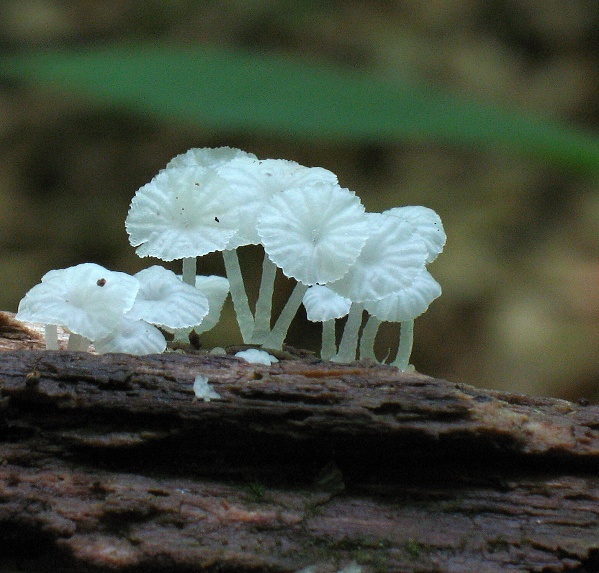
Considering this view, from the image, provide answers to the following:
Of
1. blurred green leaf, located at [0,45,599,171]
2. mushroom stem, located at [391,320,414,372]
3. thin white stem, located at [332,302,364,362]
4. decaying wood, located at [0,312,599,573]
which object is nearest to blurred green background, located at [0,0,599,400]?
mushroom stem, located at [391,320,414,372]

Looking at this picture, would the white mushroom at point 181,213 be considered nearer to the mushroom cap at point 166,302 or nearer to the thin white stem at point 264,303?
the mushroom cap at point 166,302

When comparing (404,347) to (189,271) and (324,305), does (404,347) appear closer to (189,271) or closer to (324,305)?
(324,305)

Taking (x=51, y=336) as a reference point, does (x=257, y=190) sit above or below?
above

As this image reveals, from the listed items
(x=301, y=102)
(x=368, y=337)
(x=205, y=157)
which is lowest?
(x=368, y=337)

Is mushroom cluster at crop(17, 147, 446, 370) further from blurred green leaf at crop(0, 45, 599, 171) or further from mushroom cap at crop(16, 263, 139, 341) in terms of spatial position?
blurred green leaf at crop(0, 45, 599, 171)

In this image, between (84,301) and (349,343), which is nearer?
(84,301)

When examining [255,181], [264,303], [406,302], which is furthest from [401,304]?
[255,181]

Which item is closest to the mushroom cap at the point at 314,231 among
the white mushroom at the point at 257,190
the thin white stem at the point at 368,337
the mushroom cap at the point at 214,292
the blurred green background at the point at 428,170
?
the white mushroom at the point at 257,190

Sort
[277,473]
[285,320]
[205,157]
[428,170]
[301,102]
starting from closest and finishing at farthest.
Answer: [301,102] → [277,473] → [285,320] → [205,157] → [428,170]
